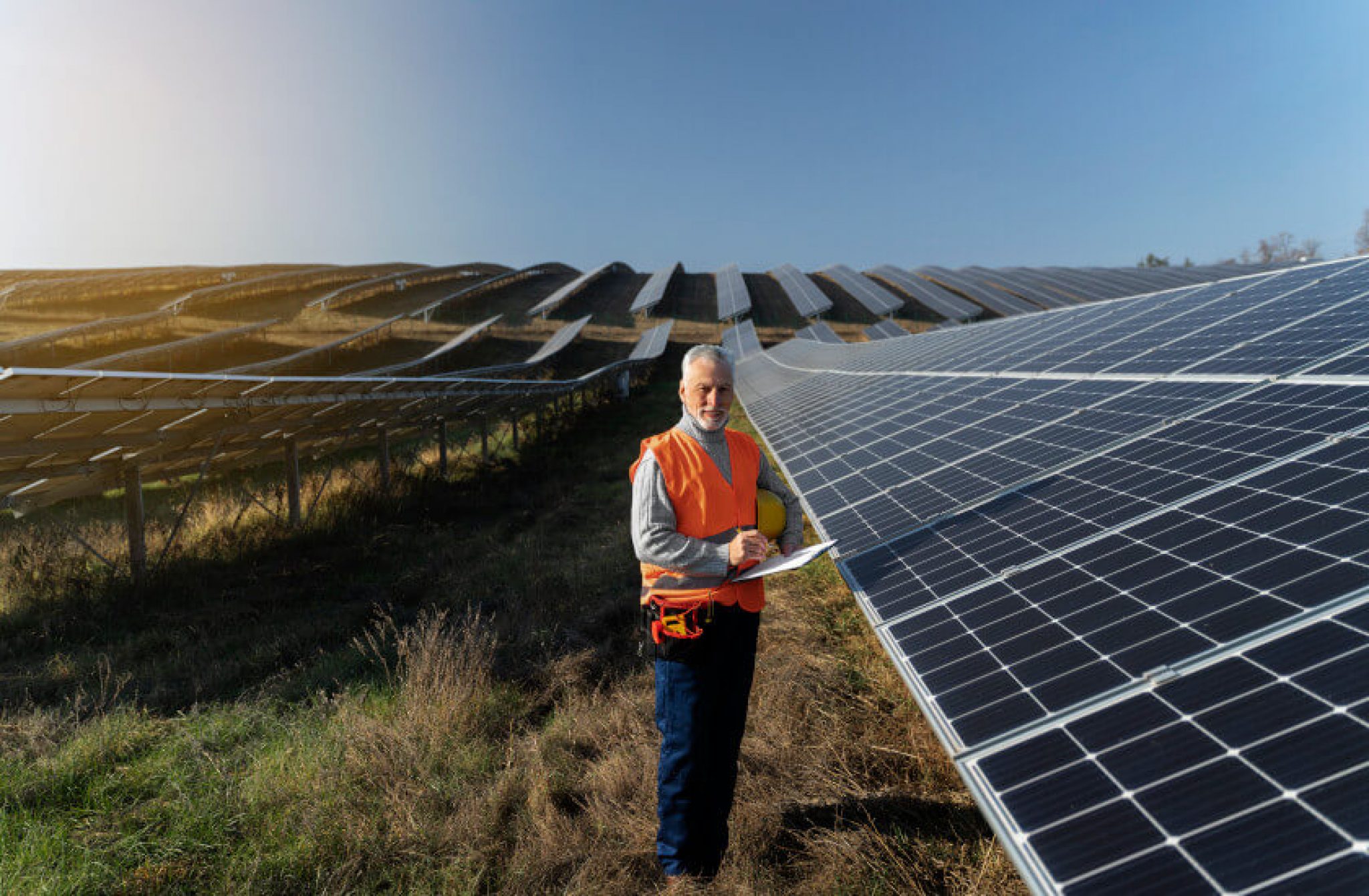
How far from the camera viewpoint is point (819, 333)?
132ft

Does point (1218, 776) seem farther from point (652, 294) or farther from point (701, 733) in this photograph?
point (652, 294)

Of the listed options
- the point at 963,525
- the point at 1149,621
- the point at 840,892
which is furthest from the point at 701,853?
the point at 963,525

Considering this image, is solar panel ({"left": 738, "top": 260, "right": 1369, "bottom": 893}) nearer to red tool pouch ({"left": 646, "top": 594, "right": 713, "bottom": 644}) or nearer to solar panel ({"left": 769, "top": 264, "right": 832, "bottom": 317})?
red tool pouch ({"left": 646, "top": 594, "right": 713, "bottom": 644})

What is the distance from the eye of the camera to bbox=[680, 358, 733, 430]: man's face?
3578 mm

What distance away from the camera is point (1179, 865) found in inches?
83.7

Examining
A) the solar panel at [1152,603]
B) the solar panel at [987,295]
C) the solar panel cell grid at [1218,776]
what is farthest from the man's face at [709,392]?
the solar panel at [987,295]

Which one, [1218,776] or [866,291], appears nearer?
[1218,776]

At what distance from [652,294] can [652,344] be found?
52.2ft

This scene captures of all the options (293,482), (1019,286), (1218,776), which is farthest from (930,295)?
(1218,776)

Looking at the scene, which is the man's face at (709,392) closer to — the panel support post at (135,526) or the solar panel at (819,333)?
the panel support post at (135,526)

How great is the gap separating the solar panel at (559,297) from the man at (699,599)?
47.3 meters

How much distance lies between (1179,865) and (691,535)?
232 centimetres

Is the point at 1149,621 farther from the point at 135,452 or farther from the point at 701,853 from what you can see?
the point at 135,452

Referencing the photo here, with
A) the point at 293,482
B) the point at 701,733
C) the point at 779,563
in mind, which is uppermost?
the point at 779,563
